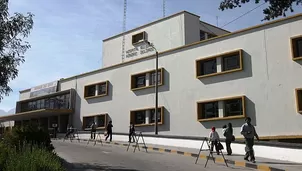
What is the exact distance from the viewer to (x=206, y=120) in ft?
81.6

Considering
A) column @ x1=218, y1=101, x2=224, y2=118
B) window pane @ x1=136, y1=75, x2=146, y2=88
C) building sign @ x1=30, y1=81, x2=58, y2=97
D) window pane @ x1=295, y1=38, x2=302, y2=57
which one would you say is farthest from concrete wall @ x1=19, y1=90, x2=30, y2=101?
window pane @ x1=295, y1=38, x2=302, y2=57

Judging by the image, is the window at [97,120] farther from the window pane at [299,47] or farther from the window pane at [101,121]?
the window pane at [299,47]

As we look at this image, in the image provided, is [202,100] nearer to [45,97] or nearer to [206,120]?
[206,120]

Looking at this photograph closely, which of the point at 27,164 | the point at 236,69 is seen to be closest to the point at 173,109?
the point at 236,69

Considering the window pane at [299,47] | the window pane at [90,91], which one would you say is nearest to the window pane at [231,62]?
the window pane at [299,47]

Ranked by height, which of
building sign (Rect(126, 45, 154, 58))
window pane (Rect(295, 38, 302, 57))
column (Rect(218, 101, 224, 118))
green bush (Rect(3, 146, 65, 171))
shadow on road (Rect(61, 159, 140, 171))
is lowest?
shadow on road (Rect(61, 159, 140, 171))

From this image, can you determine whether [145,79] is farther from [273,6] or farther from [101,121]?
[273,6]

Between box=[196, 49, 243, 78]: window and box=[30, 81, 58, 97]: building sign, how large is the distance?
2169cm

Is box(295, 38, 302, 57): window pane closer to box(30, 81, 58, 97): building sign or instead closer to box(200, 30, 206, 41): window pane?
box(200, 30, 206, 41): window pane

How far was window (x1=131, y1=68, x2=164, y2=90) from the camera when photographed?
2905 centimetres

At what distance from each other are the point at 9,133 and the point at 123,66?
20.0 metres

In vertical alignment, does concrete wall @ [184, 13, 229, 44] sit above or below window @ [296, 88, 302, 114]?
above

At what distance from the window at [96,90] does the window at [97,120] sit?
2.07 m

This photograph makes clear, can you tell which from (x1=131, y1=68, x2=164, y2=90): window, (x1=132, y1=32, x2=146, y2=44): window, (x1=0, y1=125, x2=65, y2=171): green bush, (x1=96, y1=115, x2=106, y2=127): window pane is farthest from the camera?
(x1=132, y1=32, x2=146, y2=44): window
